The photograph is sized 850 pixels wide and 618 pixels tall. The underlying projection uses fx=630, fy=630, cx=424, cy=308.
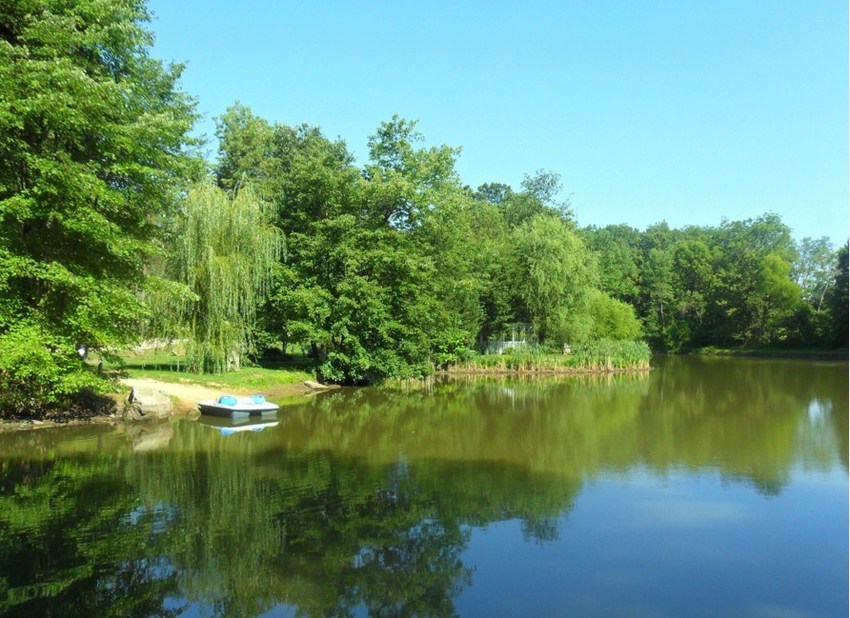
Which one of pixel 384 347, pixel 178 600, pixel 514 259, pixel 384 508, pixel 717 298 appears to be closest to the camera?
pixel 178 600

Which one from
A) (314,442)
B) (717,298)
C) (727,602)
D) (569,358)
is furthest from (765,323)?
(727,602)

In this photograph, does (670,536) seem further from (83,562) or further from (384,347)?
(384,347)

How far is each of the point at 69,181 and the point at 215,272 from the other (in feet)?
30.6

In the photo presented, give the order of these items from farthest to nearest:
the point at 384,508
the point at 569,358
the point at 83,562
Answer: the point at 569,358 < the point at 384,508 < the point at 83,562

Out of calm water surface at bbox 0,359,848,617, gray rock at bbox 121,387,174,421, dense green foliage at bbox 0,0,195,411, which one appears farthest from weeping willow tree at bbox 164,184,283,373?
calm water surface at bbox 0,359,848,617

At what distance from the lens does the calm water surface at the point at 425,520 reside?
7.69 meters

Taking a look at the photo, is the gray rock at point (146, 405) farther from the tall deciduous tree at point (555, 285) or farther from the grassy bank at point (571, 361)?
the tall deciduous tree at point (555, 285)

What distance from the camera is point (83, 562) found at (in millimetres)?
8430

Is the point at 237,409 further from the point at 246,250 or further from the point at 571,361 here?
the point at 571,361

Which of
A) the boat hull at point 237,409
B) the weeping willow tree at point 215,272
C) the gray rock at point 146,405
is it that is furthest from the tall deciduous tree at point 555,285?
the gray rock at point 146,405

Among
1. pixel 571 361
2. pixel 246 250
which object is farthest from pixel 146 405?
pixel 571 361

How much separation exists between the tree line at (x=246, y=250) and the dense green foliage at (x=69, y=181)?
0.06 meters

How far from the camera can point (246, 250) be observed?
26.7m

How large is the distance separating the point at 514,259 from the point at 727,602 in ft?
122
